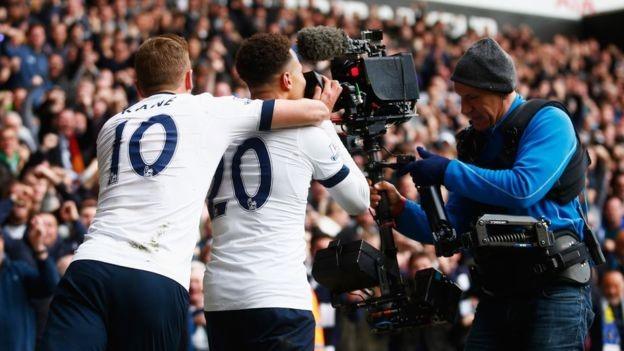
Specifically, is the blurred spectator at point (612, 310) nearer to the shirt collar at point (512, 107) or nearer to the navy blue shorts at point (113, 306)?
the shirt collar at point (512, 107)

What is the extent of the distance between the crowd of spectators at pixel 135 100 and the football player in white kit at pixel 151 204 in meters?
2.04

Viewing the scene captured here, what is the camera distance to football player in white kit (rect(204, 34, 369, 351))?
163 inches

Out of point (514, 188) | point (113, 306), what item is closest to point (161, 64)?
point (113, 306)

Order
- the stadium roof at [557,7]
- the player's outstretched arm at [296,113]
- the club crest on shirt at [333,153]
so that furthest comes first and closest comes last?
the stadium roof at [557,7]
the club crest on shirt at [333,153]
the player's outstretched arm at [296,113]

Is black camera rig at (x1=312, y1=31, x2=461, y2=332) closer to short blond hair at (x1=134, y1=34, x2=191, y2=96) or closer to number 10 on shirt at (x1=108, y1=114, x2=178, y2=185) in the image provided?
short blond hair at (x1=134, y1=34, x2=191, y2=96)

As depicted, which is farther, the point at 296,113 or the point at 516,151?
the point at 516,151

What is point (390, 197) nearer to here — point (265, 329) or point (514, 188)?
point (514, 188)

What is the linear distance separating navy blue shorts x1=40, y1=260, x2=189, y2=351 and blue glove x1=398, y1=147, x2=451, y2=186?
141 cm

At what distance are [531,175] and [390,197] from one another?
2.89 feet

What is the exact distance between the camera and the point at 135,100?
1247 centimetres

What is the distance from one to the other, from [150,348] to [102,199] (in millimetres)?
710

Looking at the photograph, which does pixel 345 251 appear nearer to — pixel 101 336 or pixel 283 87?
A: pixel 283 87

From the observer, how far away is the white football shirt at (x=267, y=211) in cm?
416

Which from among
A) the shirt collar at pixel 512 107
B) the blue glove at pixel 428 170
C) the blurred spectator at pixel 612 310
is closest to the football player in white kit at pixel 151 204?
the blue glove at pixel 428 170
